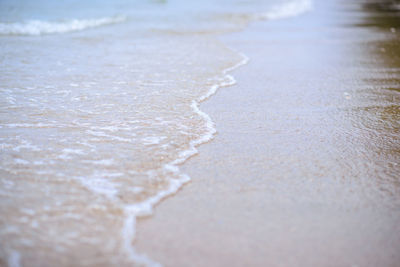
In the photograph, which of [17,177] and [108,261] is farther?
[17,177]

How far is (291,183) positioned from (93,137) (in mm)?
1597

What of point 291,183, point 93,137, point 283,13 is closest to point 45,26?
point 93,137

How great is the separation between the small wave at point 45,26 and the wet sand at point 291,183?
19.4ft

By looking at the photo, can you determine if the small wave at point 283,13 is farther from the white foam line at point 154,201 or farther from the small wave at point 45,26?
the white foam line at point 154,201

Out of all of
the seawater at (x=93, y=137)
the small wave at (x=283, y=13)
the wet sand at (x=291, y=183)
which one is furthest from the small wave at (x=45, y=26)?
the wet sand at (x=291, y=183)

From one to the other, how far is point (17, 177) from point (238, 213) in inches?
55.5

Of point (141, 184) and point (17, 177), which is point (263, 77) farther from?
point (17, 177)

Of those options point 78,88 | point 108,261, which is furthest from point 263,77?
point 108,261

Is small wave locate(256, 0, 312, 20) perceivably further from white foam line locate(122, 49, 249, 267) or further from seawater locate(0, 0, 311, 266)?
white foam line locate(122, 49, 249, 267)

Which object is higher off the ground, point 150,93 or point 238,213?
point 150,93

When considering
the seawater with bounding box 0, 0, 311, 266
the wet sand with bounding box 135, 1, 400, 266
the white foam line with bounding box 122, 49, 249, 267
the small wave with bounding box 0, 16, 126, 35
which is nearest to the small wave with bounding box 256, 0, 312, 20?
the small wave with bounding box 0, 16, 126, 35

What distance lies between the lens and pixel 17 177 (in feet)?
8.32

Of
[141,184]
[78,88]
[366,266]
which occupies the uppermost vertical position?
[78,88]

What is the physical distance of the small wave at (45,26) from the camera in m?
8.76
